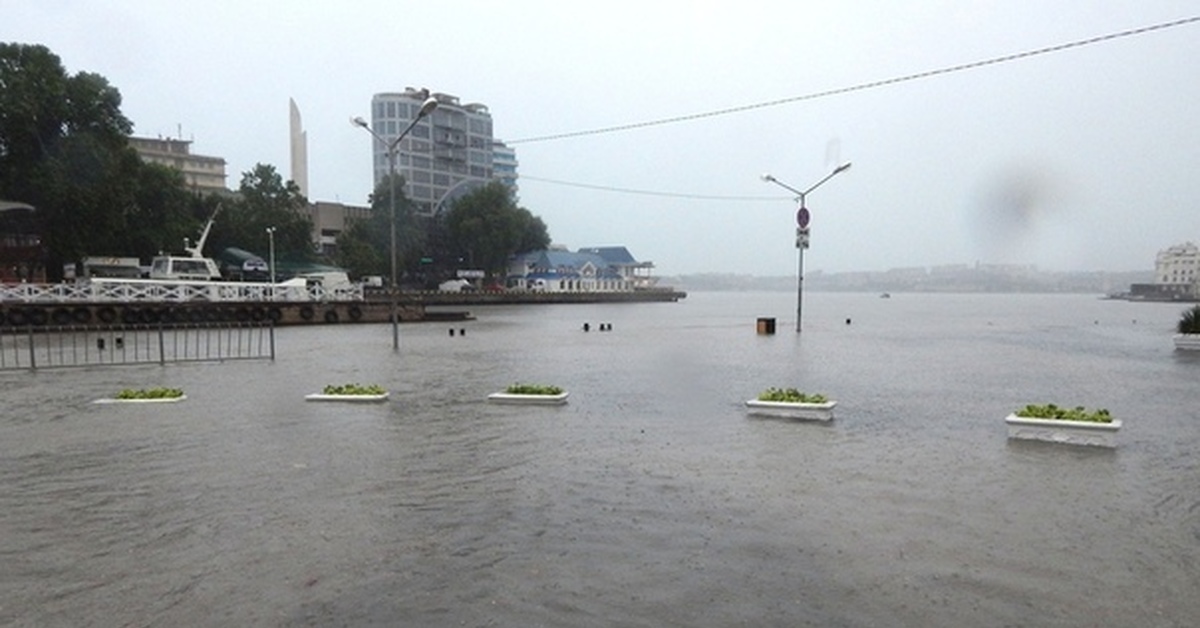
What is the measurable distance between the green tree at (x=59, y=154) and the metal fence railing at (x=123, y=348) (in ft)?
48.7

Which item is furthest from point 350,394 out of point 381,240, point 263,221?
point 381,240

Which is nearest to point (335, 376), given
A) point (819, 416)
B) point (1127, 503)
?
point (819, 416)

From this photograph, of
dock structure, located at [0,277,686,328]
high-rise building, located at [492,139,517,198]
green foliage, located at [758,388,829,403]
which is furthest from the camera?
high-rise building, located at [492,139,517,198]

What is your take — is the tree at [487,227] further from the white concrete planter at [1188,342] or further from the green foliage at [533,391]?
the green foliage at [533,391]

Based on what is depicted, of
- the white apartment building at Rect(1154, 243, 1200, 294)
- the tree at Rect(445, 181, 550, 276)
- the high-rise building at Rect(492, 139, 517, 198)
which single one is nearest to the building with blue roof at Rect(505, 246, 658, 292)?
the tree at Rect(445, 181, 550, 276)

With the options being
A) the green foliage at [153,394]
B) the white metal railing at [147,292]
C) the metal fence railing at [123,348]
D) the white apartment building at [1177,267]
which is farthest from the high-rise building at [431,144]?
the white apartment building at [1177,267]

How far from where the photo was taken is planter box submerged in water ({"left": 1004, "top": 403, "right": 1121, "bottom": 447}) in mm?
9266

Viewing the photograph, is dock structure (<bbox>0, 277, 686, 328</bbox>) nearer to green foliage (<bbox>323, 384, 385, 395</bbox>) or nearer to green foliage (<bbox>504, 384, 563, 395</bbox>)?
green foliage (<bbox>323, 384, 385, 395</bbox>)

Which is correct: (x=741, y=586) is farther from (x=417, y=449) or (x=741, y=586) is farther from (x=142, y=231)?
(x=142, y=231)

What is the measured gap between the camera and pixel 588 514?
21.2ft

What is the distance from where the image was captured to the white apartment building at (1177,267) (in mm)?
160500

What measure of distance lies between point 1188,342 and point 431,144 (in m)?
131

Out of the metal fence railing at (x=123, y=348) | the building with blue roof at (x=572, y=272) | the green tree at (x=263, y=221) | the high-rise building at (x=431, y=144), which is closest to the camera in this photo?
the metal fence railing at (x=123, y=348)

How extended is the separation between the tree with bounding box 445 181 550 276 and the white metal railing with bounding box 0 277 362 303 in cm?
5054
